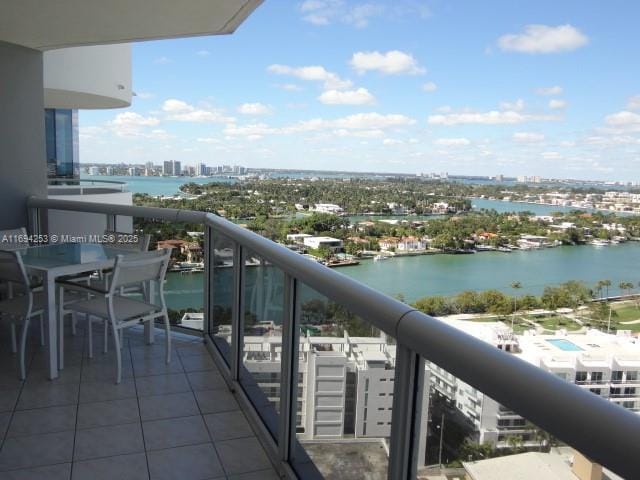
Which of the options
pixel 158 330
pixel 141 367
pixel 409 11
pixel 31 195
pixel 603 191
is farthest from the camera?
pixel 409 11

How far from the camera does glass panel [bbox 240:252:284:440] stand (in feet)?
9.07

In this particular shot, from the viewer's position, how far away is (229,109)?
193 feet

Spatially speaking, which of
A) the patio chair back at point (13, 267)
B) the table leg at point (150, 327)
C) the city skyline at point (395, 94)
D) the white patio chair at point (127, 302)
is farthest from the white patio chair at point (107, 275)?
the city skyline at point (395, 94)

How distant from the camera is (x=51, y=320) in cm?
375

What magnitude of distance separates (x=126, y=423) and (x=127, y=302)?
119 centimetres

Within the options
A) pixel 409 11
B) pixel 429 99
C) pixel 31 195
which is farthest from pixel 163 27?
pixel 409 11

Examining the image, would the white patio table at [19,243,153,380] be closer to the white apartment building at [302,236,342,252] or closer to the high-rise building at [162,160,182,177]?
the white apartment building at [302,236,342,252]

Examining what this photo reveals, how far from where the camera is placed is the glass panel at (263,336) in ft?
9.07

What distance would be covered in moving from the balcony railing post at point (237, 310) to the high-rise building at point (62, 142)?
51.3 ft

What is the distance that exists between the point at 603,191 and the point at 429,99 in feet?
119

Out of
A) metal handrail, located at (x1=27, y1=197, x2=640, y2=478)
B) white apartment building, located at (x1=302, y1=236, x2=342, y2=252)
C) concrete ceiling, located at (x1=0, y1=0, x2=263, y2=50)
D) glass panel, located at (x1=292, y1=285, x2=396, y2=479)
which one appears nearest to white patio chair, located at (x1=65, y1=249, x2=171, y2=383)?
glass panel, located at (x1=292, y1=285, x2=396, y2=479)

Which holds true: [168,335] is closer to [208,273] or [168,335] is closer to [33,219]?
[208,273]

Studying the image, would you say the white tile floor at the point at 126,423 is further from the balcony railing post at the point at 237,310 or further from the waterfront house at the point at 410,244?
the waterfront house at the point at 410,244

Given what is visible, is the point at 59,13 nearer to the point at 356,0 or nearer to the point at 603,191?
the point at 603,191
